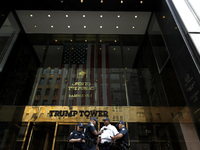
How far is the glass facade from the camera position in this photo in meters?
6.06

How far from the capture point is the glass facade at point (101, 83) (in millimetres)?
6062

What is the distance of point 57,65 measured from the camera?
9.32 m

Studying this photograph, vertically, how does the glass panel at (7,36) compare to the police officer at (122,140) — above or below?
above

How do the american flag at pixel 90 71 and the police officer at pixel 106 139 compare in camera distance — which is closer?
the police officer at pixel 106 139

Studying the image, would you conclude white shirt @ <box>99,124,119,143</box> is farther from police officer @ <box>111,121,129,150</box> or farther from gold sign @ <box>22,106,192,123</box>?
gold sign @ <box>22,106,192,123</box>

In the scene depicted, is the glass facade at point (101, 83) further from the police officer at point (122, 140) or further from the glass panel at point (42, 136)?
the police officer at point (122, 140)

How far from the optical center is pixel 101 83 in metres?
8.66

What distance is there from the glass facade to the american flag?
0.17ft

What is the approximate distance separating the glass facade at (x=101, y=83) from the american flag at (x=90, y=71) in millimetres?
52

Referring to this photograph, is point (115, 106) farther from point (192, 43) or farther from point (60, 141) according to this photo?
point (192, 43)

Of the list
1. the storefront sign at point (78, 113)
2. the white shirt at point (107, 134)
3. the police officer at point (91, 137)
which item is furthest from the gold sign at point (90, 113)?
the police officer at point (91, 137)

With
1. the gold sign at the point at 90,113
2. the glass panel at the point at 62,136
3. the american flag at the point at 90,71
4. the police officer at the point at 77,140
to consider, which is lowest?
the police officer at the point at 77,140

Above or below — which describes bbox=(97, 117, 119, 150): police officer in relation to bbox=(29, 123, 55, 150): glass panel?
below

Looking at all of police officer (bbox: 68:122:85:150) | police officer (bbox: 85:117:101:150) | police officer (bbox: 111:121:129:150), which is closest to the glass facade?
police officer (bbox: 111:121:129:150)
